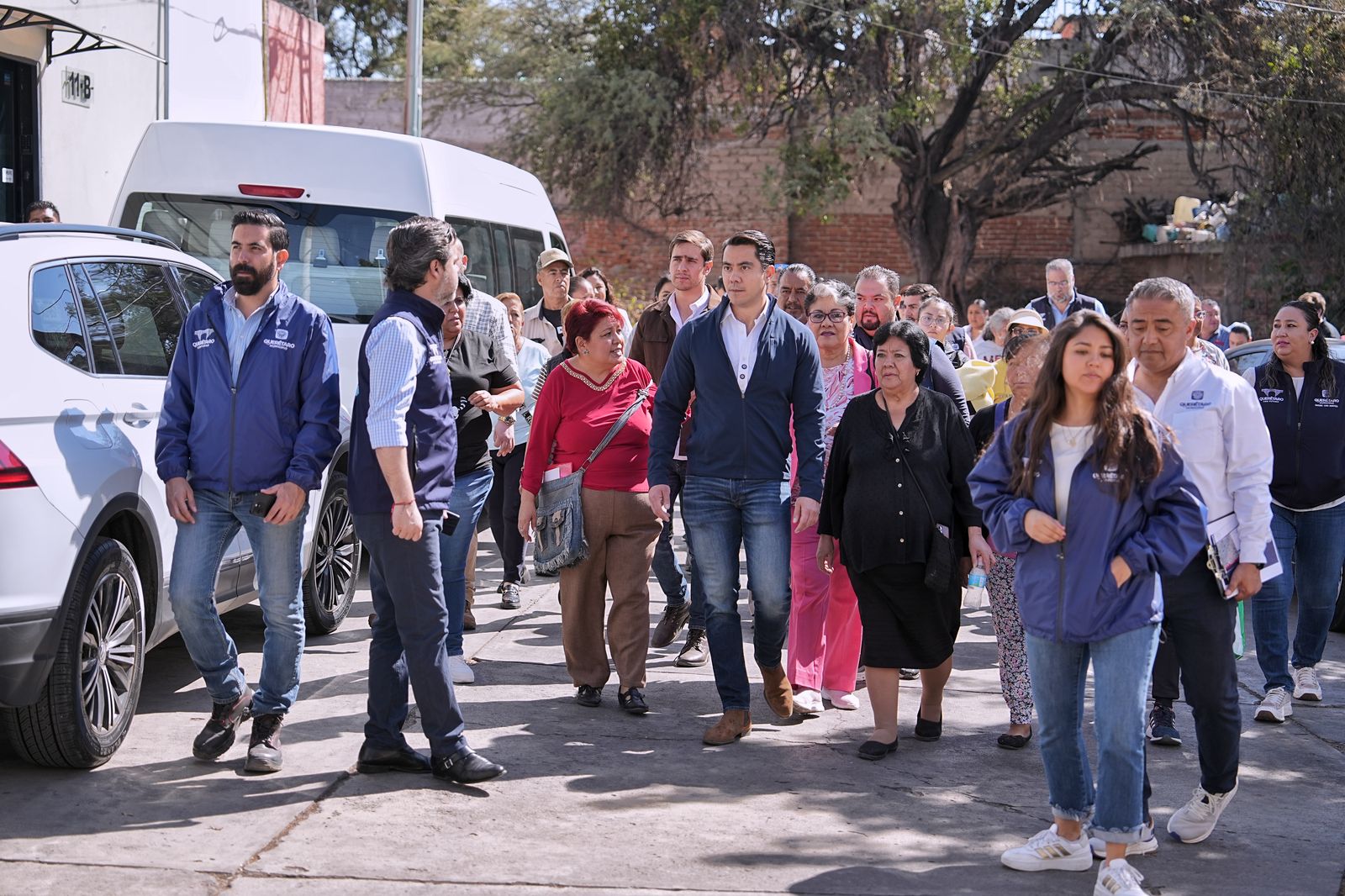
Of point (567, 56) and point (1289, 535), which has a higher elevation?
point (567, 56)

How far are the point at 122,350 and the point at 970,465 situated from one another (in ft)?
11.0

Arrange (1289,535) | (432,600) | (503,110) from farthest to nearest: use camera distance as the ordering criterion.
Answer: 1. (503,110)
2. (1289,535)
3. (432,600)

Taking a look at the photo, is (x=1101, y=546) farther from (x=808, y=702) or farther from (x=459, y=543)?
(x=459, y=543)

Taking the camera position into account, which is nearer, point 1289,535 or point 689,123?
point 1289,535

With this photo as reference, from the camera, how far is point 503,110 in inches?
1013

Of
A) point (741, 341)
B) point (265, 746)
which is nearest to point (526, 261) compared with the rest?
point (741, 341)

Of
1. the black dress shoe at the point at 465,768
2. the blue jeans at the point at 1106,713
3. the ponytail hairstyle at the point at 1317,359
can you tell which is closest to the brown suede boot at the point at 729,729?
the black dress shoe at the point at 465,768

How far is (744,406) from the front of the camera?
6031 mm

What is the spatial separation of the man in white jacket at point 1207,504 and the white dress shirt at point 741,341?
1.53 m

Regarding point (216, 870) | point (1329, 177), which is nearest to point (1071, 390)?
point (216, 870)

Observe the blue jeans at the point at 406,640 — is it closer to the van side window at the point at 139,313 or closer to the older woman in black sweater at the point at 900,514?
the van side window at the point at 139,313

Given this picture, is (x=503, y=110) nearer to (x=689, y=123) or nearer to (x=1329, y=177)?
(x=689, y=123)

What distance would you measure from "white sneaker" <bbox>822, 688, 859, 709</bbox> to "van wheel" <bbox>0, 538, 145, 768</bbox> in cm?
→ 294

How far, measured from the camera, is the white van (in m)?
9.38
